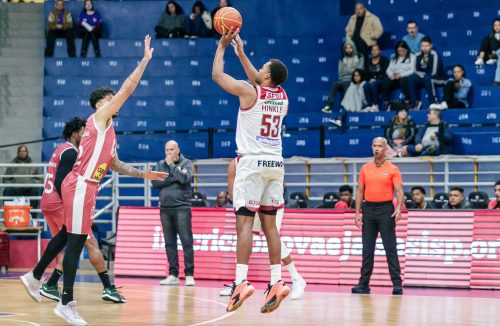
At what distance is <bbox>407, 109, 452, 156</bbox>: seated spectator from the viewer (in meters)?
18.1

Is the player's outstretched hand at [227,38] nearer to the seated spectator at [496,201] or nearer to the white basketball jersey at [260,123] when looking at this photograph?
the white basketball jersey at [260,123]

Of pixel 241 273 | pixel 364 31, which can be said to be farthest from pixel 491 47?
pixel 241 273

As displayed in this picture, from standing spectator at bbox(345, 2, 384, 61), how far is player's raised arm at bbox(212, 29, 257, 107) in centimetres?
1317

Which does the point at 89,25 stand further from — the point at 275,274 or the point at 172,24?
the point at 275,274

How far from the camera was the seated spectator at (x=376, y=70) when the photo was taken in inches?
819

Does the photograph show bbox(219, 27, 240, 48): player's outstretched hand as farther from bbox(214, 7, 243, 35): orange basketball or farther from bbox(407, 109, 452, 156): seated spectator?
bbox(407, 109, 452, 156): seated spectator

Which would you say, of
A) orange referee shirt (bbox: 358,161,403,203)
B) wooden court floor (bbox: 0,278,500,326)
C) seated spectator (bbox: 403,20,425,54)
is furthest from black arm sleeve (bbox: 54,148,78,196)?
seated spectator (bbox: 403,20,425,54)

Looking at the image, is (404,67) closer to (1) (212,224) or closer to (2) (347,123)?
(2) (347,123)

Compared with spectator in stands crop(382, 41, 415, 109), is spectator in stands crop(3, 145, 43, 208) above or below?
below

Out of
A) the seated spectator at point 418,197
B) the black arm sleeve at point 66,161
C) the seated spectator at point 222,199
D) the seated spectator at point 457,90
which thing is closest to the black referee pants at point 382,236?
the seated spectator at point 418,197

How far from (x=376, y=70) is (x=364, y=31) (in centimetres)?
143

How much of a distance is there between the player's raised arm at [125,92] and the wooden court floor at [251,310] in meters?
1.99

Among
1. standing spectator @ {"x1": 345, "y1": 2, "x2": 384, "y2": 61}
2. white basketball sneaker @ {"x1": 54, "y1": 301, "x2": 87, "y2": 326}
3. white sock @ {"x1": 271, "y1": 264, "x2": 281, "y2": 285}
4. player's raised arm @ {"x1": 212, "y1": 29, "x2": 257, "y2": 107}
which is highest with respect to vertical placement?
standing spectator @ {"x1": 345, "y1": 2, "x2": 384, "y2": 61}

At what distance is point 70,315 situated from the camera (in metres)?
8.69
